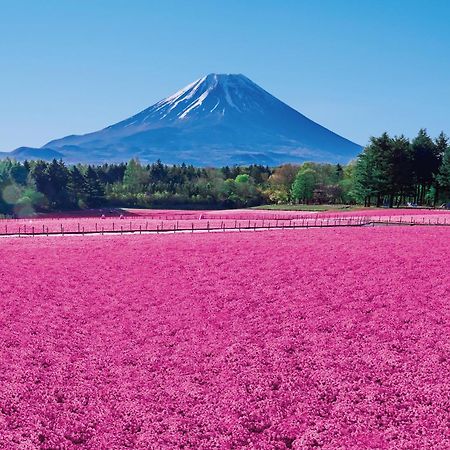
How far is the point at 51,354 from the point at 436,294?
49.6 feet

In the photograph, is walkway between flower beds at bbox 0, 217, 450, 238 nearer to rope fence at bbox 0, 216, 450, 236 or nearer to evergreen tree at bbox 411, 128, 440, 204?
rope fence at bbox 0, 216, 450, 236

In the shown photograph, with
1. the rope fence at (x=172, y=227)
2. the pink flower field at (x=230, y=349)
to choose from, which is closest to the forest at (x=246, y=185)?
the rope fence at (x=172, y=227)

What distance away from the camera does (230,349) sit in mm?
18328

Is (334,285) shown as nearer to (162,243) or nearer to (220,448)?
(220,448)

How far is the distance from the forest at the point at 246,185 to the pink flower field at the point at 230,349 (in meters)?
59.6

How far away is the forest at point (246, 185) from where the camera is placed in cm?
8788

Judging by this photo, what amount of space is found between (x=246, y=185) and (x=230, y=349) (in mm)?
120069

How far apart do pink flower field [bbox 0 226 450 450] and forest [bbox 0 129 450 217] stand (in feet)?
195

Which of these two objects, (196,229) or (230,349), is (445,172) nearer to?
(196,229)

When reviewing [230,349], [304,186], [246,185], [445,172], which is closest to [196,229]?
[230,349]

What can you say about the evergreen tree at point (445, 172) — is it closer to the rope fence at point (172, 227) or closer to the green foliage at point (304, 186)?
the rope fence at point (172, 227)

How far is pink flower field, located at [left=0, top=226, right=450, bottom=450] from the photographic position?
44.1ft

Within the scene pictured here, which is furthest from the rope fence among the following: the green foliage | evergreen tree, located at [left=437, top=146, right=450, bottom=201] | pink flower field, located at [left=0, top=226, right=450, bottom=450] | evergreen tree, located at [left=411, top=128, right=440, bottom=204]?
the green foliage

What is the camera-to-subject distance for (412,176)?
294ft
